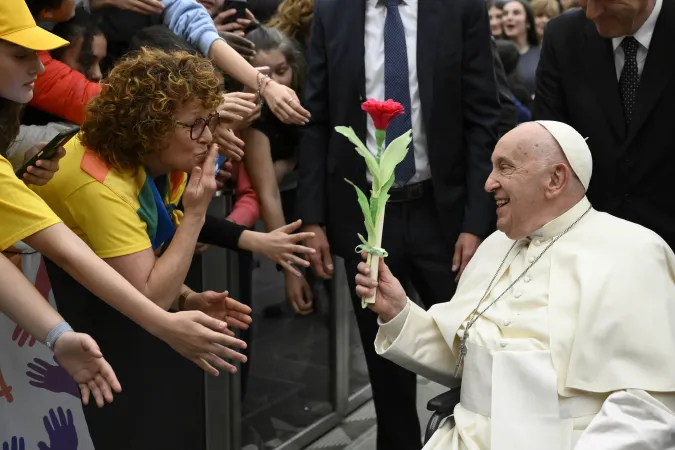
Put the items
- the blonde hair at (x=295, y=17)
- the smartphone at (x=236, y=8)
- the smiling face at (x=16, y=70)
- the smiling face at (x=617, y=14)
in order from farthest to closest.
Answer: the blonde hair at (x=295, y=17)
the smartphone at (x=236, y=8)
the smiling face at (x=617, y=14)
the smiling face at (x=16, y=70)

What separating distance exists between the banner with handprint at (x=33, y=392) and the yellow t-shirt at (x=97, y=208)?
0.58ft

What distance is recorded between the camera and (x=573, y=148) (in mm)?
2939

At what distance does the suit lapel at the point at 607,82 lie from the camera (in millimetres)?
3551

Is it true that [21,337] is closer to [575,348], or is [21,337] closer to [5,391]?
[5,391]

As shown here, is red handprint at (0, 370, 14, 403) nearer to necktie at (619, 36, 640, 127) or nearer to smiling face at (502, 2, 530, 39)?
necktie at (619, 36, 640, 127)

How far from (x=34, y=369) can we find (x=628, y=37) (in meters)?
2.39

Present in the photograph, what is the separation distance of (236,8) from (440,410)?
2134 mm

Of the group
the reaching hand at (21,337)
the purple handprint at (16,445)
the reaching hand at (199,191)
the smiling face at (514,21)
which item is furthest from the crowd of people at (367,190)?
the smiling face at (514,21)

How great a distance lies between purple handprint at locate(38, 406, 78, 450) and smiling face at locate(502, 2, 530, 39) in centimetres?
498

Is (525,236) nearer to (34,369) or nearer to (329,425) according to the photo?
(34,369)

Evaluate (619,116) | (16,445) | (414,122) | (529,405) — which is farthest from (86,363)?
(619,116)

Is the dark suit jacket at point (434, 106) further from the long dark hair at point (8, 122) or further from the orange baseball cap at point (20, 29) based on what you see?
the orange baseball cap at point (20, 29)

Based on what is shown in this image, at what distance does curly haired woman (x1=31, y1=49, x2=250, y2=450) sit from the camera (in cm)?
284

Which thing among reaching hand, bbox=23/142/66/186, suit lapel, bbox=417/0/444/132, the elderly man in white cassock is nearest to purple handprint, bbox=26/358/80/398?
reaching hand, bbox=23/142/66/186
